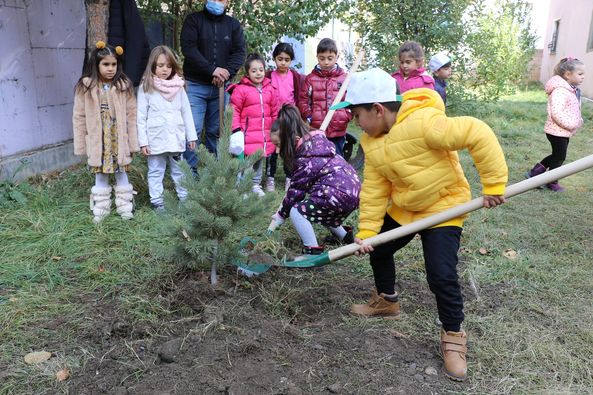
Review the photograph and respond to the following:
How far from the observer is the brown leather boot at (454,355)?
2.59 m

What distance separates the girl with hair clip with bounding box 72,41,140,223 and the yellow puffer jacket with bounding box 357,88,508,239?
258 cm

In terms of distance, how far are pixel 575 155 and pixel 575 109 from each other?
2.58 m

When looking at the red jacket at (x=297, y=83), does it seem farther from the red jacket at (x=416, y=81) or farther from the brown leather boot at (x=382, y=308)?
the brown leather boot at (x=382, y=308)

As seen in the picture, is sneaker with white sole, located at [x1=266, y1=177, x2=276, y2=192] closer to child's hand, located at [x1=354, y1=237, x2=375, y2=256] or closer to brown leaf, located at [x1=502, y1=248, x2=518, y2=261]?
brown leaf, located at [x1=502, y1=248, x2=518, y2=261]

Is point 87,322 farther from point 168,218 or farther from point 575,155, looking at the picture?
point 575,155

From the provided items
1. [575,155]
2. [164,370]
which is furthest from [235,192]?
[575,155]

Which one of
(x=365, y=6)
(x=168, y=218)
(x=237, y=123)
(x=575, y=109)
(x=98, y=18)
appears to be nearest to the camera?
(x=168, y=218)

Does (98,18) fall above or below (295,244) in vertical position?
above

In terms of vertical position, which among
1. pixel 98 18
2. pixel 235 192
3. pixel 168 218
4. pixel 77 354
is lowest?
pixel 77 354

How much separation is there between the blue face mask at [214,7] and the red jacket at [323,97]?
3.85 ft

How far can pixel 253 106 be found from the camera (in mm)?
5336

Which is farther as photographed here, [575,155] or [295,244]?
[575,155]

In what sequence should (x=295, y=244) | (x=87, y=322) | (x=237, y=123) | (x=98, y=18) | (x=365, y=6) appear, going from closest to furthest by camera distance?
(x=87, y=322) < (x=295, y=244) < (x=98, y=18) < (x=237, y=123) < (x=365, y=6)

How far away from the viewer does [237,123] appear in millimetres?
5320
